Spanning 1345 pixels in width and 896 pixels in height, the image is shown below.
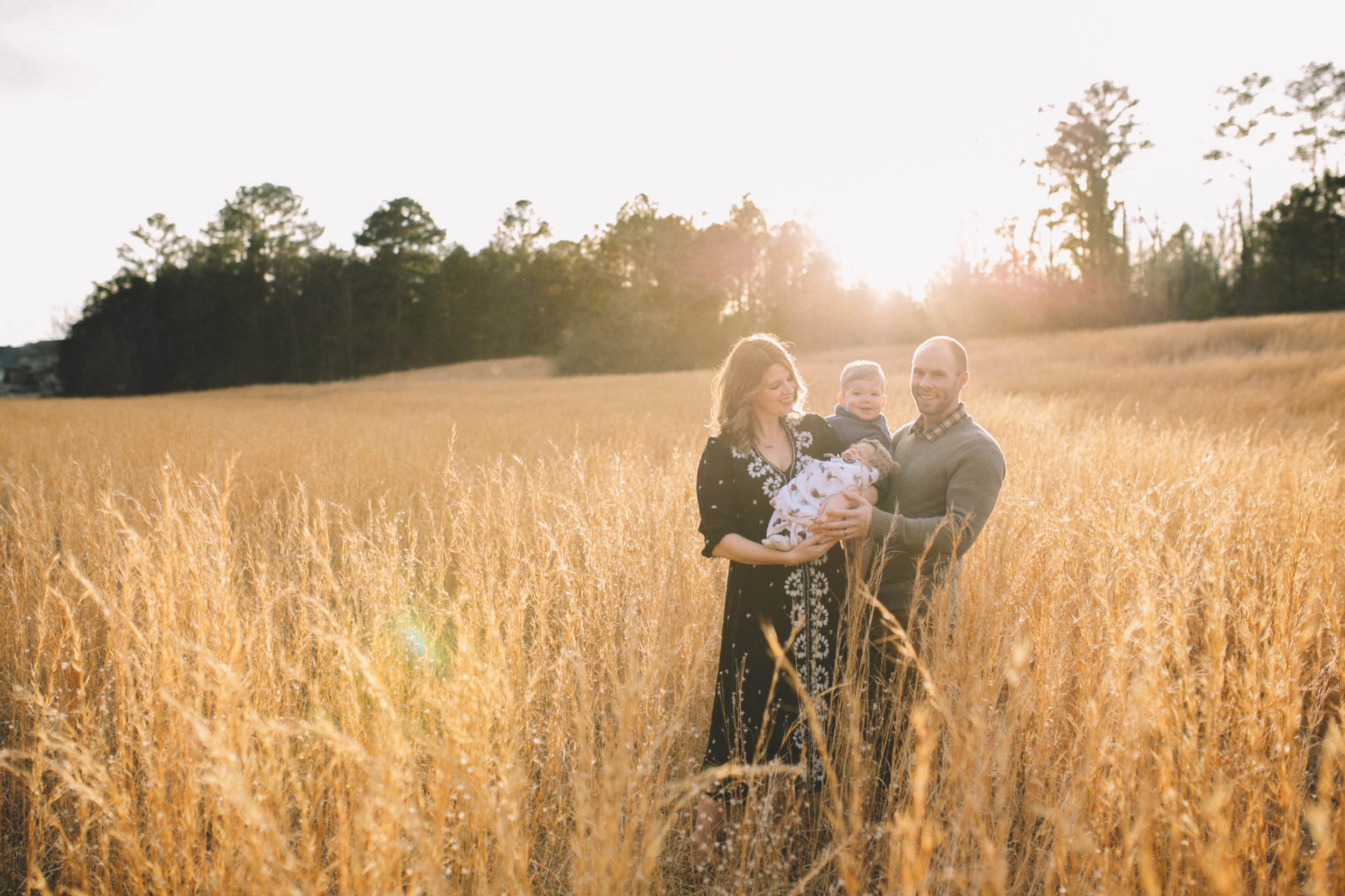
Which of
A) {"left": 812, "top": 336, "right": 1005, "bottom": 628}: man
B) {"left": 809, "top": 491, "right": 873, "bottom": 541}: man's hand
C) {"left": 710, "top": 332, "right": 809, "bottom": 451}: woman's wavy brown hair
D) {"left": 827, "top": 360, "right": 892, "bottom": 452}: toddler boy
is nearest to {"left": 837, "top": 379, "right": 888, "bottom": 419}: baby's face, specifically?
{"left": 827, "top": 360, "right": 892, "bottom": 452}: toddler boy

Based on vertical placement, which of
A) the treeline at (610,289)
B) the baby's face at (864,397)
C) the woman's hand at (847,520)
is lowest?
Answer: the woman's hand at (847,520)

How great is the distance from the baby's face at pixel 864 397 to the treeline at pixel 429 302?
118 feet

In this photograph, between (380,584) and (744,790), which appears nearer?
(744,790)

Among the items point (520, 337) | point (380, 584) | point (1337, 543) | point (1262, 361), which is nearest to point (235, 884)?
point (380, 584)

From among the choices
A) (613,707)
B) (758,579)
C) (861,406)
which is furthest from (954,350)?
(613,707)

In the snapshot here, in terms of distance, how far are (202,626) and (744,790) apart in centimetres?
187

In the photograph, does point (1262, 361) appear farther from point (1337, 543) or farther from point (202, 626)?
point (202, 626)

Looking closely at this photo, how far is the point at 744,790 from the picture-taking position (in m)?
2.25

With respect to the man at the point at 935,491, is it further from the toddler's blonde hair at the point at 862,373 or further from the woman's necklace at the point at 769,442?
the woman's necklace at the point at 769,442

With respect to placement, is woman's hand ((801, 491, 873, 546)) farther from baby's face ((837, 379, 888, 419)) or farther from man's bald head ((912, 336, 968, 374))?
man's bald head ((912, 336, 968, 374))

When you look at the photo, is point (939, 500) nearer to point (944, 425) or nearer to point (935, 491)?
point (935, 491)

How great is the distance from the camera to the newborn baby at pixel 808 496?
2.14 metres

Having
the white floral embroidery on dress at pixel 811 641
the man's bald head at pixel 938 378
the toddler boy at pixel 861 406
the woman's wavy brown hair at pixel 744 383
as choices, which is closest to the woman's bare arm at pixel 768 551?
the white floral embroidery on dress at pixel 811 641

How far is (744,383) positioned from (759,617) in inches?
32.8
